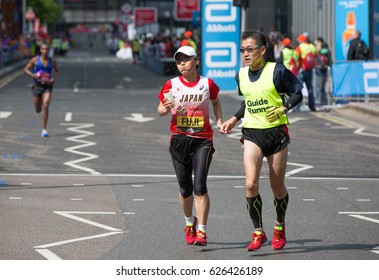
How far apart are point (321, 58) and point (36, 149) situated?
460 inches

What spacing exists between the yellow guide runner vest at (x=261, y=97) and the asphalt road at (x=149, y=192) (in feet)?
3.55

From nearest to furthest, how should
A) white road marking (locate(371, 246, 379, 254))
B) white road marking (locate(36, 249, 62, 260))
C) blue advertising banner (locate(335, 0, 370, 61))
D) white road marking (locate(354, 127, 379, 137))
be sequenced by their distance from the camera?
white road marking (locate(36, 249, 62, 260))
white road marking (locate(371, 246, 379, 254))
white road marking (locate(354, 127, 379, 137))
blue advertising banner (locate(335, 0, 370, 61))

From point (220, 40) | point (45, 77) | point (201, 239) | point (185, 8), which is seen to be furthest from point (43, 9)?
point (201, 239)

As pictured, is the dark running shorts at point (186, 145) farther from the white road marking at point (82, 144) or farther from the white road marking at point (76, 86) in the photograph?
the white road marking at point (76, 86)

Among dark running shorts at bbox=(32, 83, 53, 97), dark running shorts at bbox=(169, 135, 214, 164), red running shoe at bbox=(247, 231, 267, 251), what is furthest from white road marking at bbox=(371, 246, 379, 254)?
dark running shorts at bbox=(32, 83, 53, 97)

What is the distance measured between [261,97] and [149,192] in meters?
4.58

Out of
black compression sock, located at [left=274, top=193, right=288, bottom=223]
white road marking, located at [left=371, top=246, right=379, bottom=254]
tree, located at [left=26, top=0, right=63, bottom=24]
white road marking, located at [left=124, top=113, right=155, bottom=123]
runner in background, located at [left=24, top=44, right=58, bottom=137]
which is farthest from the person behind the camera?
tree, located at [left=26, top=0, right=63, bottom=24]

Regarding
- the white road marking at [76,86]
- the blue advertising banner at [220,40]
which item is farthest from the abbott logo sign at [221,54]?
the white road marking at [76,86]

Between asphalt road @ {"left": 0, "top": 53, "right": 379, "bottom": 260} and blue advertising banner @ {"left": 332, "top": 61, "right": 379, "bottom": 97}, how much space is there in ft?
6.17

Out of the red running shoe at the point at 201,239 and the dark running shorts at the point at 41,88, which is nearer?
the red running shoe at the point at 201,239

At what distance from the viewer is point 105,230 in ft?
35.8

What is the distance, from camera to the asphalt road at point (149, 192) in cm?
988

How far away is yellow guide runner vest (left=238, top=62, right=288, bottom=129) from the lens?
31.6 ft

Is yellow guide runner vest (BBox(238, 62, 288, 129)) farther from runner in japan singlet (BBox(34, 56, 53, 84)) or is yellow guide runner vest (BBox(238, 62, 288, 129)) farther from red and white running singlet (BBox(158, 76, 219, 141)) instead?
runner in japan singlet (BBox(34, 56, 53, 84))
